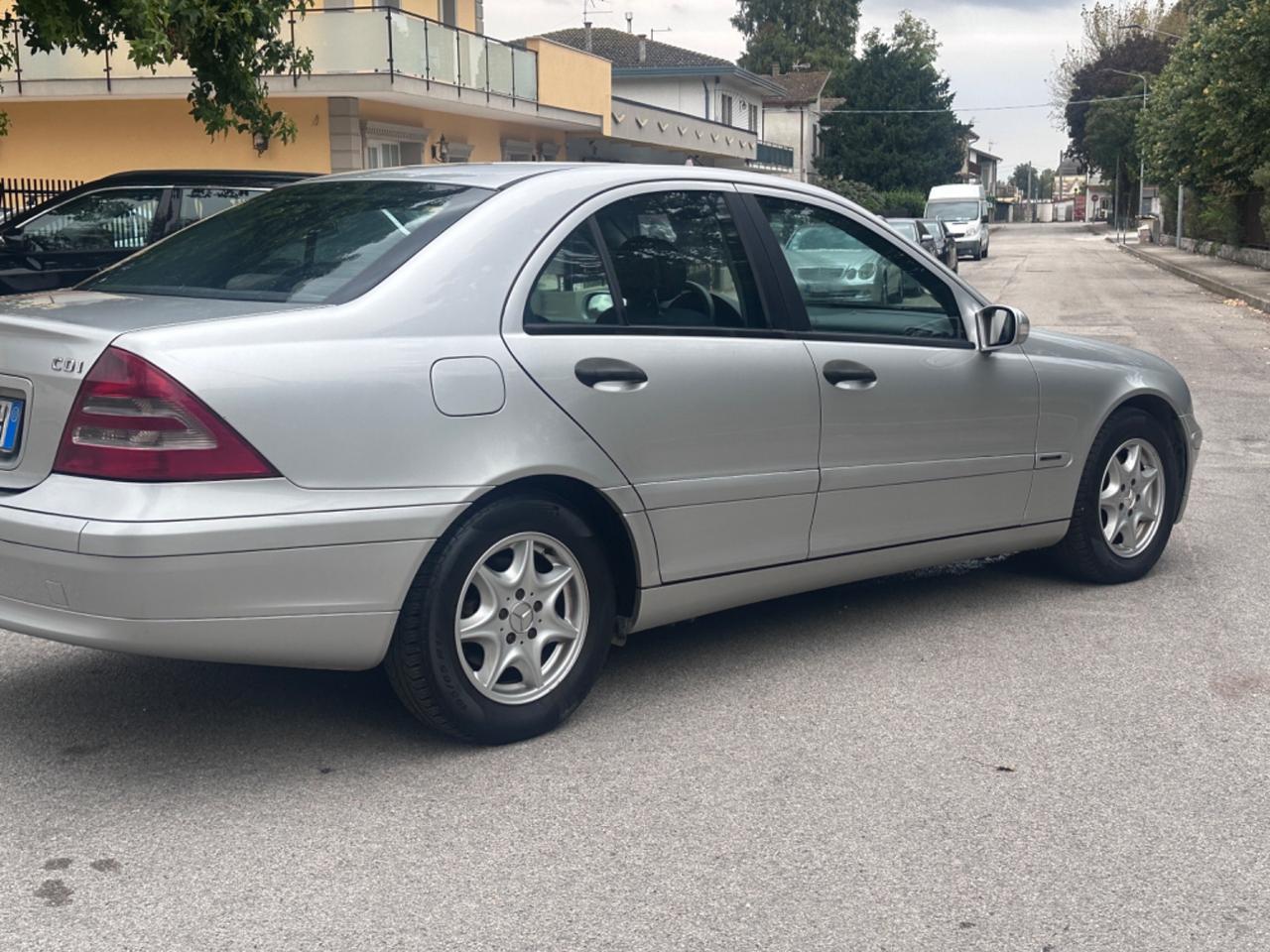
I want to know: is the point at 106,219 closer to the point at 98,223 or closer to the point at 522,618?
the point at 98,223

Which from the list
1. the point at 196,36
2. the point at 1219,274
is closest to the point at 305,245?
the point at 196,36

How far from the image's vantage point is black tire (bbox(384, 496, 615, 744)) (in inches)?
153

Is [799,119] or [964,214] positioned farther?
[799,119]

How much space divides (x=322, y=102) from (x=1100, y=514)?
23866mm

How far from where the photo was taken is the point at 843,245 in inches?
206

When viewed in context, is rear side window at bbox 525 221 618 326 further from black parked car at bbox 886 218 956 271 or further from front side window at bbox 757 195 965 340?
black parked car at bbox 886 218 956 271

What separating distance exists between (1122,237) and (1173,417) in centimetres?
6363

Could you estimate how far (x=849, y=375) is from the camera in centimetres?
491

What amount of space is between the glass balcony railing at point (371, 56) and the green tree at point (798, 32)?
64.6 meters

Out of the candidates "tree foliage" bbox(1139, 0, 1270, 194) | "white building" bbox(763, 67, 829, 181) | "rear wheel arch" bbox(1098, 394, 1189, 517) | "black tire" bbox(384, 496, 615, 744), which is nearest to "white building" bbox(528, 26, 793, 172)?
"white building" bbox(763, 67, 829, 181)

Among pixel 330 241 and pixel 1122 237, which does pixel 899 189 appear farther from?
pixel 330 241

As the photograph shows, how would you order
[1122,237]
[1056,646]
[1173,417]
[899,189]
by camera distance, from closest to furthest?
[1056,646]
[1173,417]
[1122,237]
[899,189]

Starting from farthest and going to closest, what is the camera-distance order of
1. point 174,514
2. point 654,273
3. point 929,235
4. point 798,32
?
point 798,32, point 929,235, point 654,273, point 174,514

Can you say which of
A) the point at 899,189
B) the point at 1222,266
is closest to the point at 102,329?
the point at 1222,266
